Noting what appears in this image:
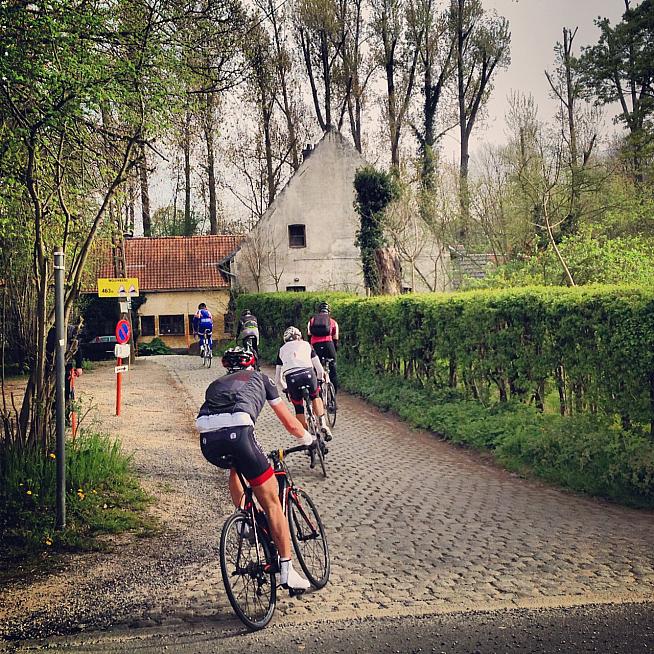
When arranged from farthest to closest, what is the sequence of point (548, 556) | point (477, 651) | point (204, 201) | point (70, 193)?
1. point (204, 201)
2. point (70, 193)
3. point (548, 556)
4. point (477, 651)

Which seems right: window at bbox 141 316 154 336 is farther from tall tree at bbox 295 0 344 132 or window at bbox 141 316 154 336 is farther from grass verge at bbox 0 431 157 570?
grass verge at bbox 0 431 157 570

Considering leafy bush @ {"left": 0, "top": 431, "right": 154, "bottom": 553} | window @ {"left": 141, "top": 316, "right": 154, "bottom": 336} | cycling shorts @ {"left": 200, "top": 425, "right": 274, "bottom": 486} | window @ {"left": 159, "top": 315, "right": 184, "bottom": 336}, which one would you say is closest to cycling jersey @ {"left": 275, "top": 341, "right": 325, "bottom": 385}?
leafy bush @ {"left": 0, "top": 431, "right": 154, "bottom": 553}

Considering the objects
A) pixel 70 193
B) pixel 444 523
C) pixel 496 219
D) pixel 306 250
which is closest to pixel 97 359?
pixel 306 250

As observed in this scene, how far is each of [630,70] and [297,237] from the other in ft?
63.5

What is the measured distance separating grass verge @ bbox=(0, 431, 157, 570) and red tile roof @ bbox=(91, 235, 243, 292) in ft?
125

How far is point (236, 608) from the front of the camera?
5.32 metres

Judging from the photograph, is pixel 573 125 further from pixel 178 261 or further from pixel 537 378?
pixel 178 261

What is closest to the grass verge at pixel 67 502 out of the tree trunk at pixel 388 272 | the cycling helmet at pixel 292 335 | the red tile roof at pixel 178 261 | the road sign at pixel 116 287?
the cycling helmet at pixel 292 335

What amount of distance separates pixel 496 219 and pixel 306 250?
16.7 metres

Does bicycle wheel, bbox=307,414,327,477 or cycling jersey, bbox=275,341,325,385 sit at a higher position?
cycling jersey, bbox=275,341,325,385

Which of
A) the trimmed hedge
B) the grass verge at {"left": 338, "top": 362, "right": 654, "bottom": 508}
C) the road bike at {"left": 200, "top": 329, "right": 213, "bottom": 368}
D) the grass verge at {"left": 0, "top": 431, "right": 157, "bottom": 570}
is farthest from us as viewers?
the road bike at {"left": 200, "top": 329, "right": 213, "bottom": 368}

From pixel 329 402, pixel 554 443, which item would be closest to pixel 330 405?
pixel 329 402

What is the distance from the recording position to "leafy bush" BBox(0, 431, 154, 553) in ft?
24.3

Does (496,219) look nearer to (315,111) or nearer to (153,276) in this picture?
(315,111)
